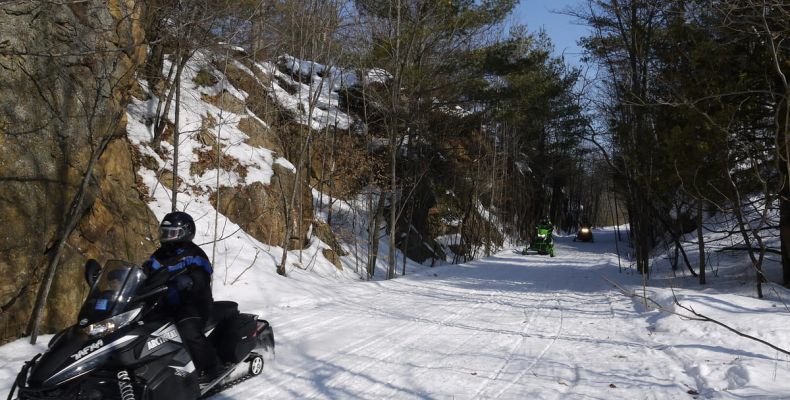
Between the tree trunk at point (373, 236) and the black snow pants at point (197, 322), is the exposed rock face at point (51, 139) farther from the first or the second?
the tree trunk at point (373, 236)

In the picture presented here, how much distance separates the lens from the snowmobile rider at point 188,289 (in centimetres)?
425

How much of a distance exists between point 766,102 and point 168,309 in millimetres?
11023

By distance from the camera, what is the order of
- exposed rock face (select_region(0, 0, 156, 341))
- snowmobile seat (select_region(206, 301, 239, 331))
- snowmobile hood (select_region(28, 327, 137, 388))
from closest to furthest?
snowmobile hood (select_region(28, 327, 137, 388))
snowmobile seat (select_region(206, 301, 239, 331))
exposed rock face (select_region(0, 0, 156, 341))

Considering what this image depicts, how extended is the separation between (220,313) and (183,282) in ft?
2.29

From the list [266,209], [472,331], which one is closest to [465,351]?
[472,331]

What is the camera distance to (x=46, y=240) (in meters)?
6.21

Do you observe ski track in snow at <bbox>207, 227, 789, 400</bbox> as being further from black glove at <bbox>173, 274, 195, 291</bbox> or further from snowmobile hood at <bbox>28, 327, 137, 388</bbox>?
snowmobile hood at <bbox>28, 327, 137, 388</bbox>

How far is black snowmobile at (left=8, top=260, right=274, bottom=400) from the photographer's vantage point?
3.42 meters

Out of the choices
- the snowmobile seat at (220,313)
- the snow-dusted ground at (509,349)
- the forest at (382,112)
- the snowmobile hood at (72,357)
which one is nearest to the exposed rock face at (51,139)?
the forest at (382,112)

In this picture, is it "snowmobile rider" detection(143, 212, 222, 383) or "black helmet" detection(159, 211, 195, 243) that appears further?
"black helmet" detection(159, 211, 195, 243)

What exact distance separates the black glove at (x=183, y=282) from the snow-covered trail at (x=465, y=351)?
1.06m

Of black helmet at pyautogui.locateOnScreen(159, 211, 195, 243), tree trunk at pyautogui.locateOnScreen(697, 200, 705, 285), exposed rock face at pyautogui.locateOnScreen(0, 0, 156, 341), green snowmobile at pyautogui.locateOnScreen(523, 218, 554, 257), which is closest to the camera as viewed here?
black helmet at pyautogui.locateOnScreen(159, 211, 195, 243)

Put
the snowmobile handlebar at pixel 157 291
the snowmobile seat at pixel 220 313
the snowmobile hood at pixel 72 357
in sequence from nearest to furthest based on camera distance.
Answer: the snowmobile hood at pixel 72 357
the snowmobile handlebar at pixel 157 291
the snowmobile seat at pixel 220 313

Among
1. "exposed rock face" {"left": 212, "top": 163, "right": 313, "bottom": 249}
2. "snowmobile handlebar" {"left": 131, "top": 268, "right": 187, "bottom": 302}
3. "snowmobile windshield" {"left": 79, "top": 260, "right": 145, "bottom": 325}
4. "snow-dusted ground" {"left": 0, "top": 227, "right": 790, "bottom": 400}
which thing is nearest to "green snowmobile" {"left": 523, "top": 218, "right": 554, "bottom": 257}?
"exposed rock face" {"left": 212, "top": 163, "right": 313, "bottom": 249}
